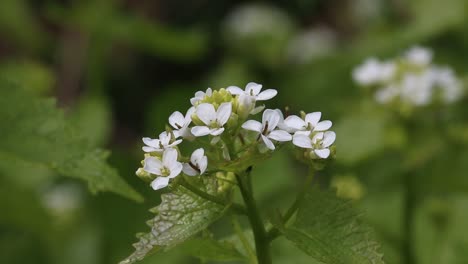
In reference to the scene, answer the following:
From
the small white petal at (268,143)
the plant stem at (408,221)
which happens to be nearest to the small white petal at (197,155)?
the small white petal at (268,143)

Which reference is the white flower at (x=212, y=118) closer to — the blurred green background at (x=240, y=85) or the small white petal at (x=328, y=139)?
the small white petal at (x=328, y=139)

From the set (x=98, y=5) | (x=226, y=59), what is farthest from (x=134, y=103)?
(x=98, y=5)

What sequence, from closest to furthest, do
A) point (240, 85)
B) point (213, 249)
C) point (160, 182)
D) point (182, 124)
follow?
point (160, 182), point (182, 124), point (213, 249), point (240, 85)

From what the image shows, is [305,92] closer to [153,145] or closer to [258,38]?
[258,38]

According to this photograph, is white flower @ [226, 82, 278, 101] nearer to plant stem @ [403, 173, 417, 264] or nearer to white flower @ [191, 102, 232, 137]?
white flower @ [191, 102, 232, 137]

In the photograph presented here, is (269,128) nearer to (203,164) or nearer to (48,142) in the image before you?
(203,164)

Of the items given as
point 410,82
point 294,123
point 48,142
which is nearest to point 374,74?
point 410,82

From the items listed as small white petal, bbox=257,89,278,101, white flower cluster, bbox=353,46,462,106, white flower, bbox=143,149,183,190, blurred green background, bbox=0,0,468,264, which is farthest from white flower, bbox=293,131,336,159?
white flower cluster, bbox=353,46,462,106
